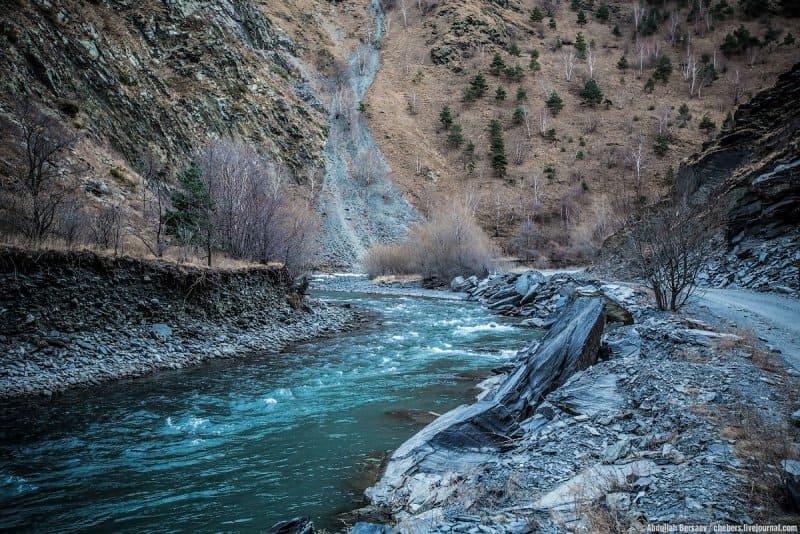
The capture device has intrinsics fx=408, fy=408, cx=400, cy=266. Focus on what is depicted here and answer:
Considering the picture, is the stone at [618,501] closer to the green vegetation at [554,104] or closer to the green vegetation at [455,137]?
the green vegetation at [455,137]

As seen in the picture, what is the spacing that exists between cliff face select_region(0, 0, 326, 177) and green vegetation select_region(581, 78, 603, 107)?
46783mm

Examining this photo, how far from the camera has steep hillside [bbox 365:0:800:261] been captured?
6000cm

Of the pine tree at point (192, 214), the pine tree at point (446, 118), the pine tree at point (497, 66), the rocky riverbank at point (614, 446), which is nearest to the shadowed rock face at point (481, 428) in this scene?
the rocky riverbank at point (614, 446)

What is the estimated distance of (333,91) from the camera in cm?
7425

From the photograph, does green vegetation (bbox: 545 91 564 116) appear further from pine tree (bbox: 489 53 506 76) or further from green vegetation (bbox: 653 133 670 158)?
green vegetation (bbox: 653 133 670 158)


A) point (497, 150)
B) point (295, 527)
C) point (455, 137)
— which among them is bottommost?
point (295, 527)

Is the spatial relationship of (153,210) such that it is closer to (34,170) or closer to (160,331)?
(34,170)

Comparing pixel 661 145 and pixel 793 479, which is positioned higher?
pixel 661 145

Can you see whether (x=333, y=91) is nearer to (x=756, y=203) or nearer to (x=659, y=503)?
(x=756, y=203)

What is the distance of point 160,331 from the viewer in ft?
45.0

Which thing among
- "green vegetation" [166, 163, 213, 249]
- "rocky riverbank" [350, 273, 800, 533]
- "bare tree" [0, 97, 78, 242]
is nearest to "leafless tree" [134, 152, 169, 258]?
"green vegetation" [166, 163, 213, 249]

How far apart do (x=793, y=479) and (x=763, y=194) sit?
64.1ft

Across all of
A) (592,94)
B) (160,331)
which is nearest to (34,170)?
(160,331)

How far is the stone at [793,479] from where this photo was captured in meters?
3.07
